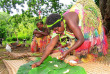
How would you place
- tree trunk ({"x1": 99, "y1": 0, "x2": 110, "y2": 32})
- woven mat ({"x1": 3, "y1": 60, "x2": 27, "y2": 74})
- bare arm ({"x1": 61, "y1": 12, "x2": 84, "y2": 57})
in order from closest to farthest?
bare arm ({"x1": 61, "y1": 12, "x2": 84, "y2": 57})
woven mat ({"x1": 3, "y1": 60, "x2": 27, "y2": 74})
tree trunk ({"x1": 99, "y1": 0, "x2": 110, "y2": 32})

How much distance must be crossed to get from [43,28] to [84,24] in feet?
5.17

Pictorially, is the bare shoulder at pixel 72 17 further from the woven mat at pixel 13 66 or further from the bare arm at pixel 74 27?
the woven mat at pixel 13 66

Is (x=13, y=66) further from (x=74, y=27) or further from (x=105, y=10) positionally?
(x=105, y=10)

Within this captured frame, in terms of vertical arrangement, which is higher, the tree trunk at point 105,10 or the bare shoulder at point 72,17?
the tree trunk at point 105,10

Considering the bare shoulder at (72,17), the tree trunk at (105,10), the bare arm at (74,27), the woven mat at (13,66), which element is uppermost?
the tree trunk at (105,10)

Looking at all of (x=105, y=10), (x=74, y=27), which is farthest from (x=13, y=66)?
(x=105, y=10)

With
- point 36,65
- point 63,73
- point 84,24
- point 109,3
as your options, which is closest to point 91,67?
point 63,73

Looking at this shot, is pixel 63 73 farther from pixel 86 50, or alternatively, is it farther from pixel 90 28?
pixel 90 28

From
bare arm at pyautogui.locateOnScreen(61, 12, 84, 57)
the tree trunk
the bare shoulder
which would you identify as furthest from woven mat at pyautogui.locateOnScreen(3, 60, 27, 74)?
the tree trunk

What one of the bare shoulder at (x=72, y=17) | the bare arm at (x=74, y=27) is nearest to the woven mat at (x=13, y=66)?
the bare arm at (x=74, y=27)

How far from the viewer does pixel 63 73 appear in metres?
1.18

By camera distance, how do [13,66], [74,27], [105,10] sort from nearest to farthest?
[74,27]
[13,66]
[105,10]

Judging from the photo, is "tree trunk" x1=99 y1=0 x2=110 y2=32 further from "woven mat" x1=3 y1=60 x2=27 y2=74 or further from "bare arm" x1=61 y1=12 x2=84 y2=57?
"woven mat" x1=3 y1=60 x2=27 y2=74

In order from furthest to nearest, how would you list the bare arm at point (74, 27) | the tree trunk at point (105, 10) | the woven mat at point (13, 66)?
the tree trunk at point (105, 10)
the woven mat at point (13, 66)
the bare arm at point (74, 27)
